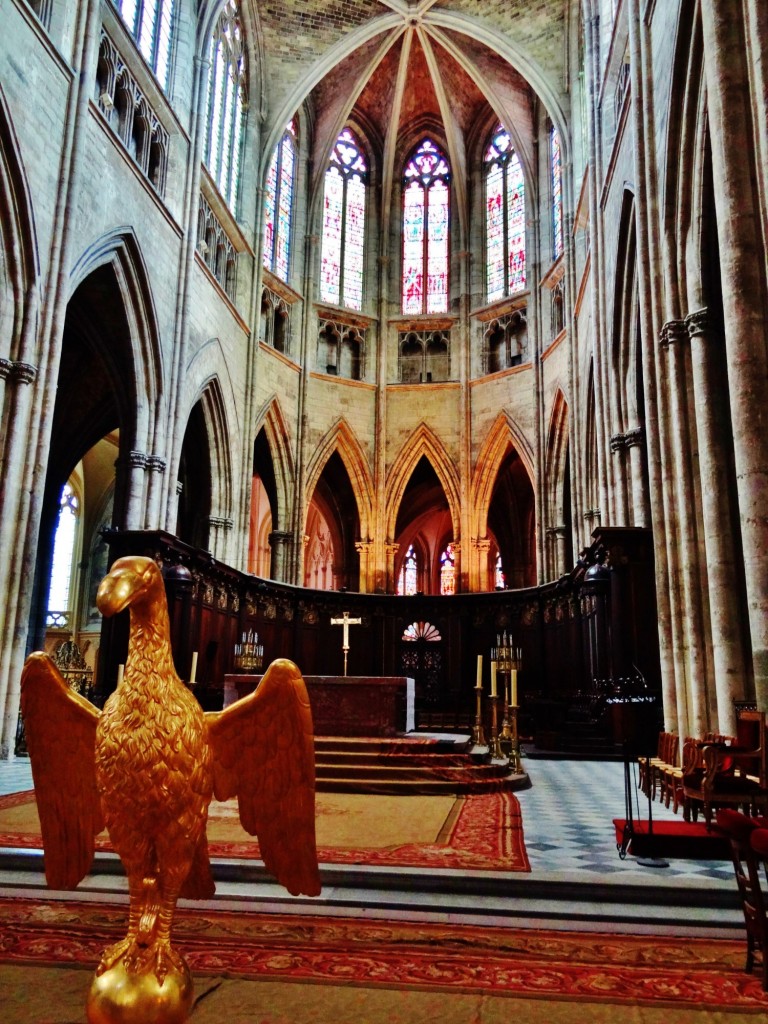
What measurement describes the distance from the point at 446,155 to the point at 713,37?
1790 centimetres

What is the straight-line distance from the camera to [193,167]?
16562 millimetres

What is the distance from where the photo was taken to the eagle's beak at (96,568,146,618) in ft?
7.52

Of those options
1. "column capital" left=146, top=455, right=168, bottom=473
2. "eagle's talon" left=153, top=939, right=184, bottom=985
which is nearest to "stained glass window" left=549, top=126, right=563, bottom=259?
"column capital" left=146, top=455, right=168, bottom=473

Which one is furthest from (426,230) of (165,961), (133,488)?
(165,961)

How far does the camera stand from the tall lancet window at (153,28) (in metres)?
14.8

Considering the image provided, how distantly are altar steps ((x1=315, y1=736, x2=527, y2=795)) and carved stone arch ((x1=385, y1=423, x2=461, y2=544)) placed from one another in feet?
42.8

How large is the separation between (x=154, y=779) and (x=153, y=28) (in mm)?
17032

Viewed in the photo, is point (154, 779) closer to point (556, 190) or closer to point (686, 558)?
point (686, 558)

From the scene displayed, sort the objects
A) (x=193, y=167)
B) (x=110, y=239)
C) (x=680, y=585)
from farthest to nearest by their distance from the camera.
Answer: (x=193, y=167) → (x=110, y=239) → (x=680, y=585)

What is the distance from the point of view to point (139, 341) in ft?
49.2

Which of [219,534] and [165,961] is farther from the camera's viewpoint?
[219,534]

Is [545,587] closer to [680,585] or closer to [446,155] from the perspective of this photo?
[680,585]

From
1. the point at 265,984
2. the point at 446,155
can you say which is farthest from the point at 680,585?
the point at 446,155

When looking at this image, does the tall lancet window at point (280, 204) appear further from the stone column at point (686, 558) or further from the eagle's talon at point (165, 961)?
the eagle's talon at point (165, 961)
